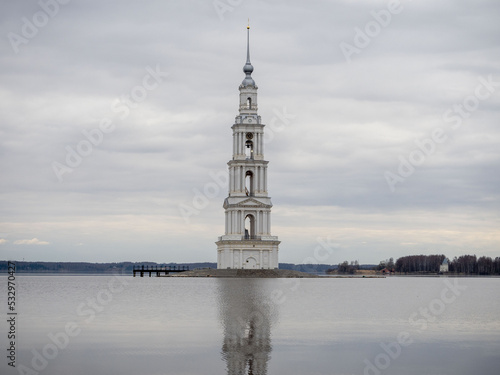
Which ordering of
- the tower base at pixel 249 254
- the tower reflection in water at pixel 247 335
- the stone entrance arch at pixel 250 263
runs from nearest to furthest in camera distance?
the tower reflection in water at pixel 247 335 → the tower base at pixel 249 254 → the stone entrance arch at pixel 250 263

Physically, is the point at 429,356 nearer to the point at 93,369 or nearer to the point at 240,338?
the point at 240,338

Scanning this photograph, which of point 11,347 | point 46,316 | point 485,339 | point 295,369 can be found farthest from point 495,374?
point 46,316

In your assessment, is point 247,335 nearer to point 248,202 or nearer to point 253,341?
point 253,341

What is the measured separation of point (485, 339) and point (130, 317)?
Answer: 14.3 m

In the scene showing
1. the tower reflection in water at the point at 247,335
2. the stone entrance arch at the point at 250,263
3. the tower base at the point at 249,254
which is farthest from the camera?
the stone entrance arch at the point at 250,263

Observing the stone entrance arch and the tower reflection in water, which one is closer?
the tower reflection in water

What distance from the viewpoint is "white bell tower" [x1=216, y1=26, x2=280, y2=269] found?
107 m

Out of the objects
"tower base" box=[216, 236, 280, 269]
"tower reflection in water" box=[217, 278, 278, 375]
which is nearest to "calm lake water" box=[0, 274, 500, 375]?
"tower reflection in water" box=[217, 278, 278, 375]

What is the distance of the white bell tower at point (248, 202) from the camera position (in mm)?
107125

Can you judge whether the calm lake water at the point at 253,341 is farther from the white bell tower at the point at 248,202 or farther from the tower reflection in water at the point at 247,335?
the white bell tower at the point at 248,202

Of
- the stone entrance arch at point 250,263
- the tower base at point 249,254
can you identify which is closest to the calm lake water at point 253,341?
the tower base at point 249,254

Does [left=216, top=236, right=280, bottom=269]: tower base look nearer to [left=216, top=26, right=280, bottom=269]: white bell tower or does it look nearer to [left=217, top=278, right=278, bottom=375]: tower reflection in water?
[left=216, top=26, right=280, bottom=269]: white bell tower

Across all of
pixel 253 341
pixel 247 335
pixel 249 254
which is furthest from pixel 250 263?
pixel 253 341

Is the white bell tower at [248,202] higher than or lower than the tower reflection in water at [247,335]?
higher
